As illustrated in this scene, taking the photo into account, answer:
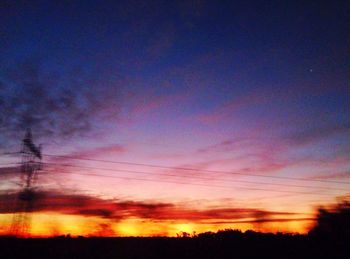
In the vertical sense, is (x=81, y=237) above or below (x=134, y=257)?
above

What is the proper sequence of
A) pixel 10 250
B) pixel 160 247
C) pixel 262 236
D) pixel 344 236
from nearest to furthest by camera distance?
pixel 10 250 → pixel 160 247 → pixel 344 236 → pixel 262 236

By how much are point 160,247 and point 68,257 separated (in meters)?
18.8

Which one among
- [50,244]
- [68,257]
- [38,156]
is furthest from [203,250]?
[38,156]

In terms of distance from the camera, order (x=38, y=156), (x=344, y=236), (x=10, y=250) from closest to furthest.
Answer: (x=38, y=156) → (x=10, y=250) → (x=344, y=236)

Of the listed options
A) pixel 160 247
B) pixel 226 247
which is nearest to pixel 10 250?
pixel 160 247

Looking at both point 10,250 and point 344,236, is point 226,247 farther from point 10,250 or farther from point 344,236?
point 10,250

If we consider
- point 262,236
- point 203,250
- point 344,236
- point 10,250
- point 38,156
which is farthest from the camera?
point 262,236

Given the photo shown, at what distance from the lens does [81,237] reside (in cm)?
7944

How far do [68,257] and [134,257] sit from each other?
32.5 ft

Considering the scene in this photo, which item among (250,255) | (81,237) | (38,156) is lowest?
(250,255)

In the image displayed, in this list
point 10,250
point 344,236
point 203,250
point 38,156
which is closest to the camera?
point 38,156

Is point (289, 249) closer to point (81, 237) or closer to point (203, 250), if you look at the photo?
point (203, 250)

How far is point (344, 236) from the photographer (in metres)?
76.0

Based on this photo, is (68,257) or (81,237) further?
(81,237)
